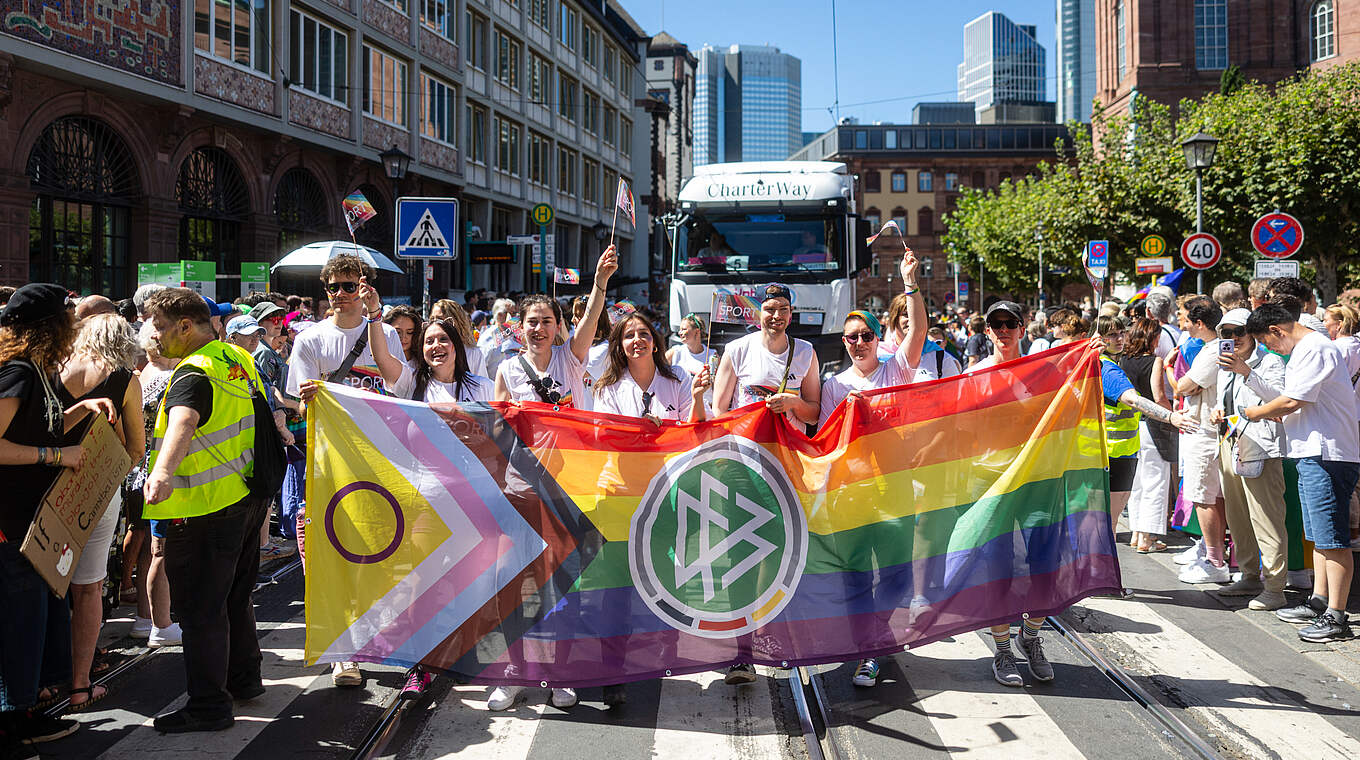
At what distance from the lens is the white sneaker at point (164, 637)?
6.20 metres

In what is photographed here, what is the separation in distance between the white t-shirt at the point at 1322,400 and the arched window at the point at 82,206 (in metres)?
17.9

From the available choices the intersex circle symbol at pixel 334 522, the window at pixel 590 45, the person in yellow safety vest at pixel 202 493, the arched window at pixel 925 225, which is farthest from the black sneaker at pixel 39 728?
the arched window at pixel 925 225

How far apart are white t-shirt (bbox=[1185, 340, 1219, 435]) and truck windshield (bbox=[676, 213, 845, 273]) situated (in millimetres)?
7864

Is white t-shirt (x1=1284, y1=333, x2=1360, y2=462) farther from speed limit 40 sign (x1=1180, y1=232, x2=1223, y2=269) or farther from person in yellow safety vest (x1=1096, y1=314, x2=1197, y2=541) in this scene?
speed limit 40 sign (x1=1180, y1=232, x2=1223, y2=269)

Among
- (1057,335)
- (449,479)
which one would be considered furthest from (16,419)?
(1057,335)

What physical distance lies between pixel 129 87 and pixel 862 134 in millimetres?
88828

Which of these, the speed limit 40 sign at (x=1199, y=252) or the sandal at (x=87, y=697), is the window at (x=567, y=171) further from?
the sandal at (x=87, y=697)

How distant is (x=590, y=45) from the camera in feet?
163

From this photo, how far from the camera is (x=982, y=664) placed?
5.88 m

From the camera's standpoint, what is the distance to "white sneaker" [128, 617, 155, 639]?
20.9 ft

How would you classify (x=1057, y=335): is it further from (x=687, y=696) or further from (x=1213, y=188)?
(x=1213, y=188)

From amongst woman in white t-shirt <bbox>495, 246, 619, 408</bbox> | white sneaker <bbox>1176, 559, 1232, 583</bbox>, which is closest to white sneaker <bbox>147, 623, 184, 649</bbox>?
woman in white t-shirt <bbox>495, 246, 619, 408</bbox>

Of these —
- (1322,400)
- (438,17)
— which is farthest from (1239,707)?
(438,17)

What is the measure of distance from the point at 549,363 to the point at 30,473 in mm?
2676
